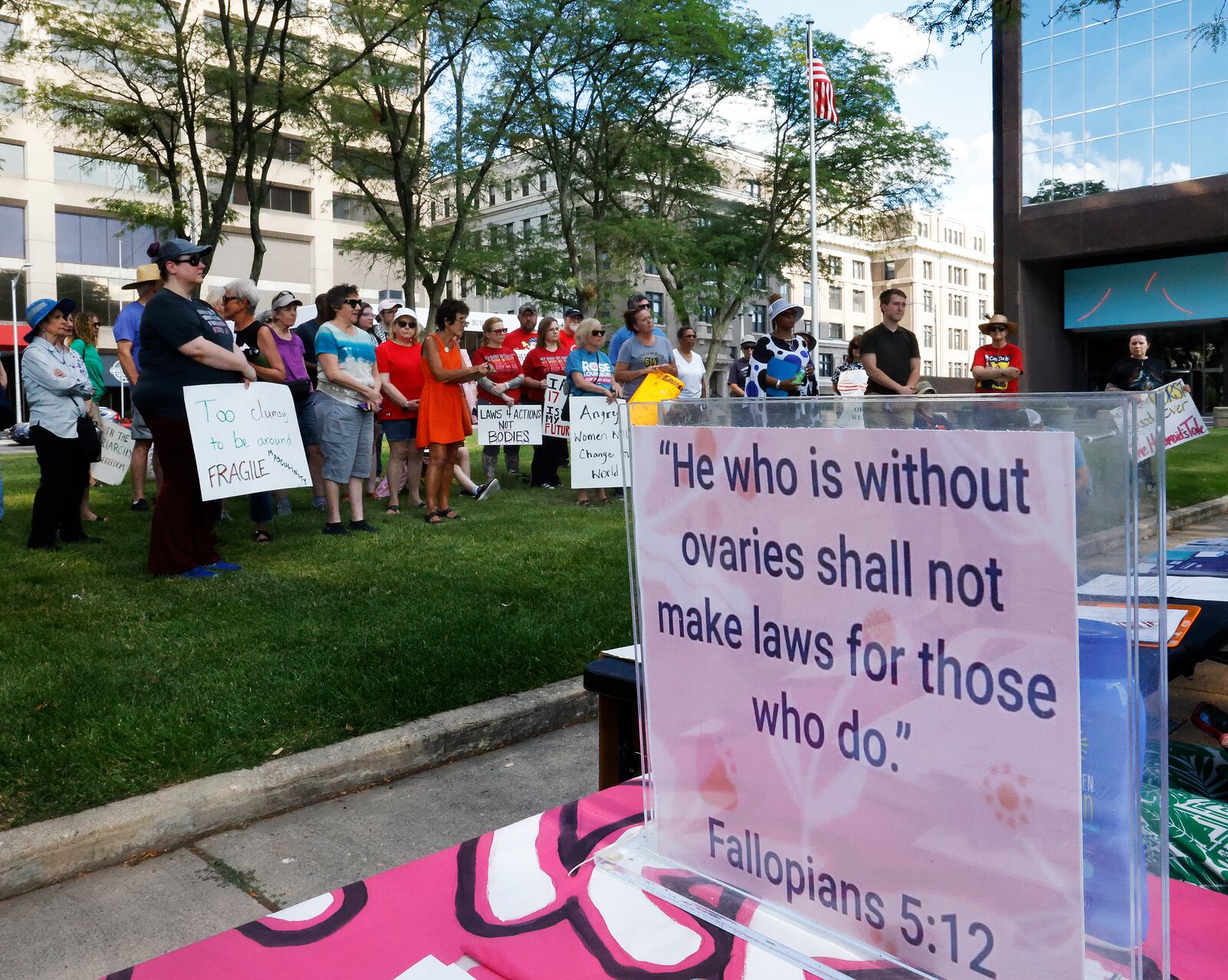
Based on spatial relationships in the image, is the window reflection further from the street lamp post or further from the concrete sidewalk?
the street lamp post

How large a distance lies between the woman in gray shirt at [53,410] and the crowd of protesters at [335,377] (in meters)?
0.01

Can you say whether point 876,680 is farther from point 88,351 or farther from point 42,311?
point 88,351

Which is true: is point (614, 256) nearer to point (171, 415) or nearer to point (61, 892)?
point (171, 415)

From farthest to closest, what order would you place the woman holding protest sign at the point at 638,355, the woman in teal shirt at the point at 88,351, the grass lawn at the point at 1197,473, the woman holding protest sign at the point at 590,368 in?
the grass lawn at the point at 1197,473 < the woman holding protest sign at the point at 590,368 < the woman holding protest sign at the point at 638,355 < the woman in teal shirt at the point at 88,351

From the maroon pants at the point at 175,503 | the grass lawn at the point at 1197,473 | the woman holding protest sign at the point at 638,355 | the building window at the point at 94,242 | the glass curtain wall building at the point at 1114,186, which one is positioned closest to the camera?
the maroon pants at the point at 175,503

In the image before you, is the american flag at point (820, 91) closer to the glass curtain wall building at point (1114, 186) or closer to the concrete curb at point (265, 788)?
the glass curtain wall building at point (1114, 186)

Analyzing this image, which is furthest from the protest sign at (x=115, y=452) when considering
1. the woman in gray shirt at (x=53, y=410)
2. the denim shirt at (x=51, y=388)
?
the denim shirt at (x=51, y=388)

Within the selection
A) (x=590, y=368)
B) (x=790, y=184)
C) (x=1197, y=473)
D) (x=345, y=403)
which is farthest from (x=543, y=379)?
(x=790, y=184)

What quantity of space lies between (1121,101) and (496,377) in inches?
1115

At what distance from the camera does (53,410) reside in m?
6.84

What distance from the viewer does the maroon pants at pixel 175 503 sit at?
5777 millimetres

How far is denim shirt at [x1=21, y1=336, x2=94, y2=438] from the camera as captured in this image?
268 inches

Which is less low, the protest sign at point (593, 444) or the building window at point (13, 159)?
the building window at point (13, 159)

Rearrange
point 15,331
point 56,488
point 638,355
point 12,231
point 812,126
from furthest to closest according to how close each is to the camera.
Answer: point 12,231 → point 15,331 → point 812,126 → point 638,355 → point 56,488
